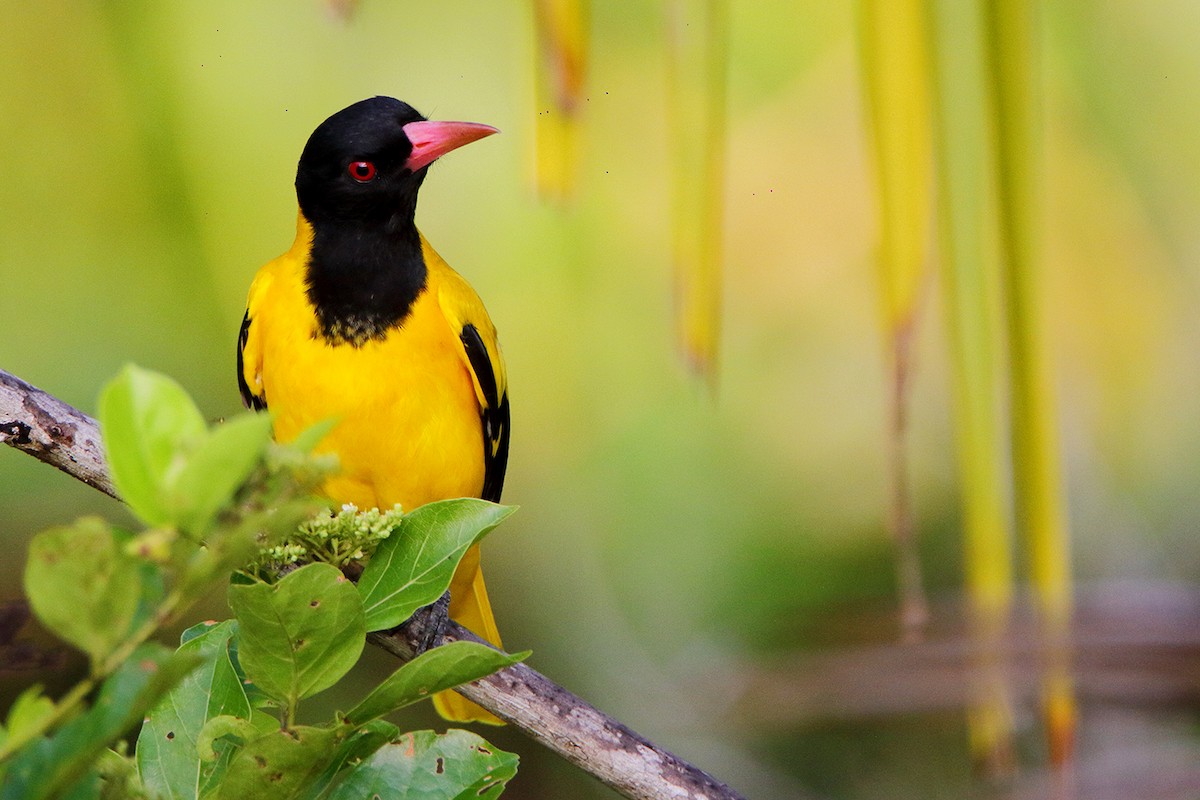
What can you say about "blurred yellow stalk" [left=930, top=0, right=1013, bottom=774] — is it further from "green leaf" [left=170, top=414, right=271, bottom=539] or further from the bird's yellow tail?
"green leaf" [left=170, top=414, right=271, bottom=539]

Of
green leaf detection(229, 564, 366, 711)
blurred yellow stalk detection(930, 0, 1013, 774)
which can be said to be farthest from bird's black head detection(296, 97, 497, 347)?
green leaf detection(229, 564, 366, 711)

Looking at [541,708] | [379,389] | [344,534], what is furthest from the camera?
[379,389]

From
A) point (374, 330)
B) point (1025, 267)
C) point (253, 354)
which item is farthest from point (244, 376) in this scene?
point (1025, 267)

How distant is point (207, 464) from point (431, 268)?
0.95m

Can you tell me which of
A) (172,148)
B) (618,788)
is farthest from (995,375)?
(172,148)

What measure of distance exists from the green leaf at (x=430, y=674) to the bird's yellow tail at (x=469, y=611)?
83 cm

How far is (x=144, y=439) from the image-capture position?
269 millimetres

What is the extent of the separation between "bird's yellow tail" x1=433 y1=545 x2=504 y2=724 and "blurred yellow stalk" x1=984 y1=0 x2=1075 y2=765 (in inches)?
21.4

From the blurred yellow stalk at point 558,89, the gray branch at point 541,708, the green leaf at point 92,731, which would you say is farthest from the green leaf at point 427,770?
the blurred yellow stalk at point 558,89

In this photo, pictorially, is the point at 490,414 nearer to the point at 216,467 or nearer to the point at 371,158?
the point at 371,158

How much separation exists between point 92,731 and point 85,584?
0.03 metres

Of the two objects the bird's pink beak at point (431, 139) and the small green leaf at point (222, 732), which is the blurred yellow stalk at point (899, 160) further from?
the small green leaf at point (222, 732)

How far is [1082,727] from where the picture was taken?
1.66 metres

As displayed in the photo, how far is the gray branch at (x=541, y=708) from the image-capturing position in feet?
2.12
